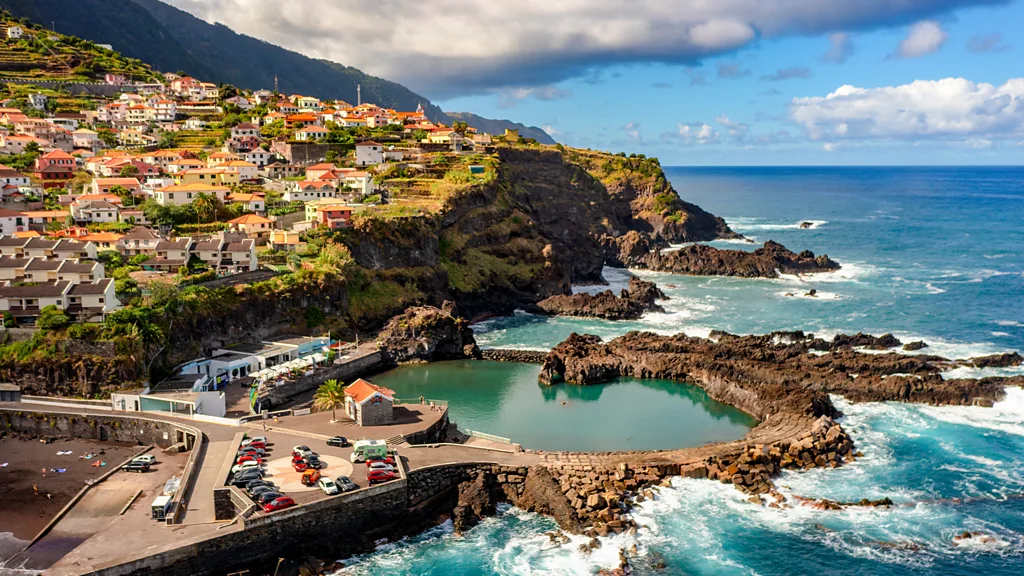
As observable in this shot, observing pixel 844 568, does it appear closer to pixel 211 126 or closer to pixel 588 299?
pixel 588 299

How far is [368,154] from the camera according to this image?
389 ft

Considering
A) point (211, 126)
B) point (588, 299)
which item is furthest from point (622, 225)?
point (211, 126)

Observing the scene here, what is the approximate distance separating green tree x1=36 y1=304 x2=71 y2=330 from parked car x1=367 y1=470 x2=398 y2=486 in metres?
32.0

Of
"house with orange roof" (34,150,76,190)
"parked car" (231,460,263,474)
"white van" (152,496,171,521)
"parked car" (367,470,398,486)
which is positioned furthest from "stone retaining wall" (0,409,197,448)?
"house with orange roof" (34,150,76,190)

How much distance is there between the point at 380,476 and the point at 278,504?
5.73 metres

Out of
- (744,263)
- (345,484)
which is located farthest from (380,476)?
(744,263)

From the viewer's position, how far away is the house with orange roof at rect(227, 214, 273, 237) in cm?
8425

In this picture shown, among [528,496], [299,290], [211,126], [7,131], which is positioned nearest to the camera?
[528,496]

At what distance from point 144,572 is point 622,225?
389 feet

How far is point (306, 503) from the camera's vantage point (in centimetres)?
3797

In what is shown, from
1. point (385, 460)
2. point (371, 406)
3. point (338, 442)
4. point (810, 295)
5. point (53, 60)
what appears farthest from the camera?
point (53, 60)

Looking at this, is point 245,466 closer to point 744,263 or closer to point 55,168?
point 55,168

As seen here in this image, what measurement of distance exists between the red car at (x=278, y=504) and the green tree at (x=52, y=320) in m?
30.9

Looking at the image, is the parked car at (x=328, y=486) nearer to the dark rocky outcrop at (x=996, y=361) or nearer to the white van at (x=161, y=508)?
the white van at (x=161, y=508)
